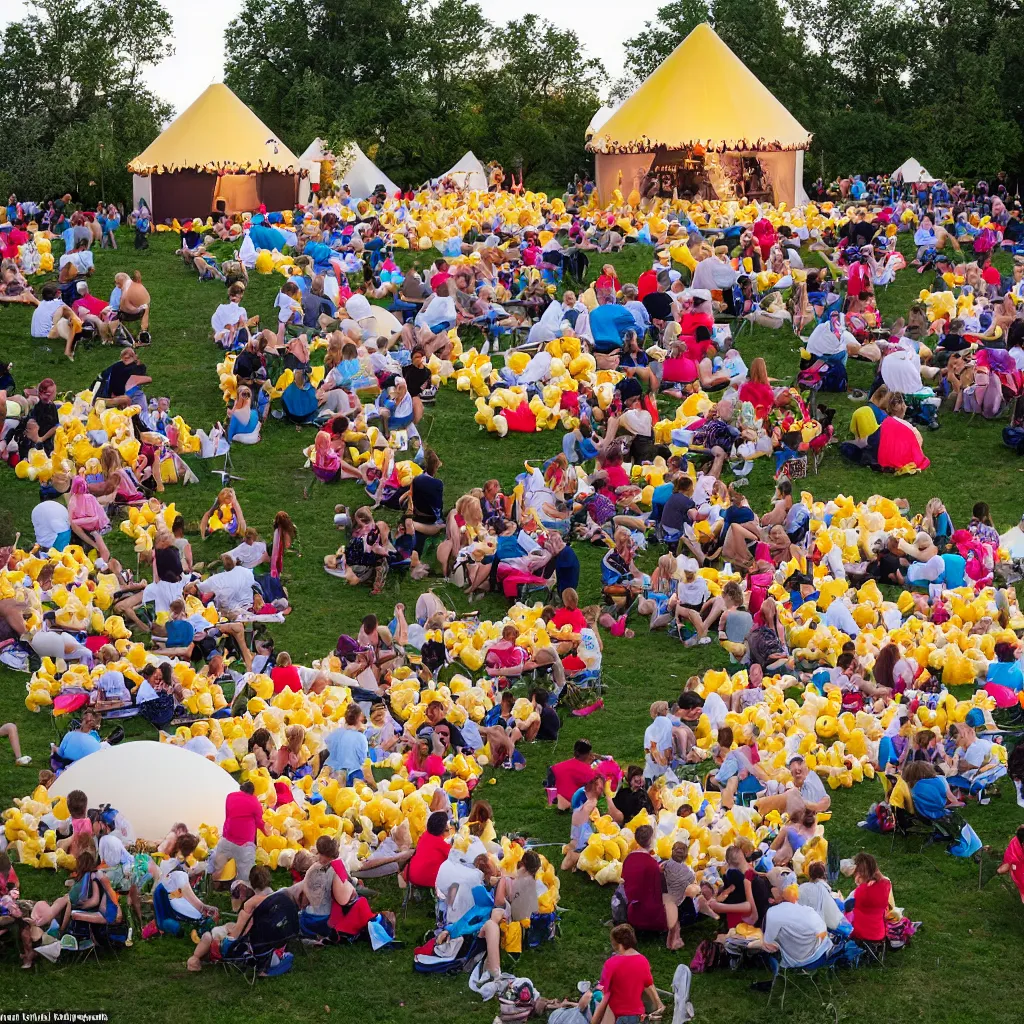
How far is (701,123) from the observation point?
32375mm

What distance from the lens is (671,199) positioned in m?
31.2

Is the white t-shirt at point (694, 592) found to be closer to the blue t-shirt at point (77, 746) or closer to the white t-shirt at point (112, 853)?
the blue t-shirt at point (77, 746)

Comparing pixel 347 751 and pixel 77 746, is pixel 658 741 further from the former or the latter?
pixel 77 746

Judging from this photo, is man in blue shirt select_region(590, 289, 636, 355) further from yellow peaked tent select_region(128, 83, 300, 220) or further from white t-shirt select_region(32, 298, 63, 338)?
yellow peaked tent select_region(128, 83, 300, 220)

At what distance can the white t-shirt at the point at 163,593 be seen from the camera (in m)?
17.1

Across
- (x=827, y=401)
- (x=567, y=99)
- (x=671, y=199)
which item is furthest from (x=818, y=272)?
(x=567, y=99)

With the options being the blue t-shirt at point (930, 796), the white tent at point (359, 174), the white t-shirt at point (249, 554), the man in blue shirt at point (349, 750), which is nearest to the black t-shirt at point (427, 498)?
the white t-shirt at point (249, 554)

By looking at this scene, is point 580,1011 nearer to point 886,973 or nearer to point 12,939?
point 886,973

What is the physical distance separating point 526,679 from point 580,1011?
17.6ft

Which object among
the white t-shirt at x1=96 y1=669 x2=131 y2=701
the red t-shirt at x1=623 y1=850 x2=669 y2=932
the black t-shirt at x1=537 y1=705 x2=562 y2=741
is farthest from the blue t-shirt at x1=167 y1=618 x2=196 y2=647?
the red t-shirt at x1=623 y1=850 x2=669 y2=932

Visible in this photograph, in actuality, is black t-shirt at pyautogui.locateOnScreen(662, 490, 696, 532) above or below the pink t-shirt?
above

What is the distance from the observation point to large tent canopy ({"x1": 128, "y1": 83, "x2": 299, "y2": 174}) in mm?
33594

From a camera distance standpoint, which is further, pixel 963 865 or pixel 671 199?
pixel 671 199

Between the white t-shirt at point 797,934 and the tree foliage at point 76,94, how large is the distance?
123 feet
